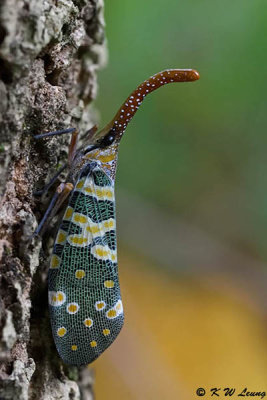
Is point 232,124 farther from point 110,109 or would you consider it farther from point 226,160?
point 110,109

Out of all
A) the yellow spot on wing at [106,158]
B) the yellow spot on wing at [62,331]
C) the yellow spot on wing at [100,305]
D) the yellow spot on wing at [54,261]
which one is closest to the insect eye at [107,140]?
the yellow spot on wing at [106,158]

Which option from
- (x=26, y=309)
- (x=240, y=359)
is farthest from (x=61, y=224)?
(x=240, y=359)

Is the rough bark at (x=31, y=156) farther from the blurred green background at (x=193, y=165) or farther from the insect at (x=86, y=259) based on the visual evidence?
the blurred green background at (x=193, y=165)

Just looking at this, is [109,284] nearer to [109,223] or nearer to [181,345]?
[109,223]

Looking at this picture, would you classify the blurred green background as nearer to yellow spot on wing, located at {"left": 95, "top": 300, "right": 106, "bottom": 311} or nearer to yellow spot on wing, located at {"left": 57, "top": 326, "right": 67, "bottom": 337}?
yellow spot on wing, located at {"left": 95, "top": 300, "right": 106, "bottom": 311}

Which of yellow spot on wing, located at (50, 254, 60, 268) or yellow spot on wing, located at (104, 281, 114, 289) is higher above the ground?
yellow spot on wing, located at (50, 254, 60, 268)

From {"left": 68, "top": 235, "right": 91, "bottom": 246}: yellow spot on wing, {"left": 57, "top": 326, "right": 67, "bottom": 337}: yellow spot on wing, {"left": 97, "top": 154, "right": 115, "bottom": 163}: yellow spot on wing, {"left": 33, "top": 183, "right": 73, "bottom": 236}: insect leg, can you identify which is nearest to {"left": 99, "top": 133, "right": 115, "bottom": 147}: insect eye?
{"left": 97, "top": 154, "right": 115, "bottom": 163}: yellow spot on wing
